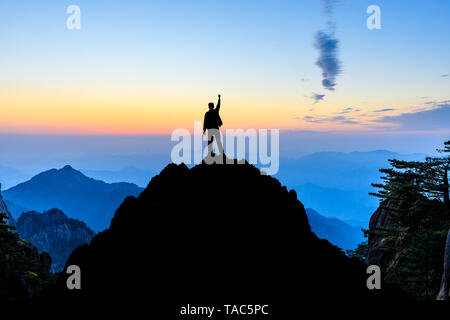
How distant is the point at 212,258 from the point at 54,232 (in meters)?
173

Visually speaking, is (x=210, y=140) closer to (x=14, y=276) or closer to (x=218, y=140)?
(x=218, y=140)

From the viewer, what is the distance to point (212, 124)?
15680mm

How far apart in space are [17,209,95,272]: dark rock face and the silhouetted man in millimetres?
155578

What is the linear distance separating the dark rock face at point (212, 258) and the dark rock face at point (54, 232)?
15508 centimetres

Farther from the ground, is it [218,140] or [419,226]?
[218,140]

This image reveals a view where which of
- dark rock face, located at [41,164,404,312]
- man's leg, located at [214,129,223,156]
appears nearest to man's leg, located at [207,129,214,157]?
man's leg, located at [214,129,223,156]

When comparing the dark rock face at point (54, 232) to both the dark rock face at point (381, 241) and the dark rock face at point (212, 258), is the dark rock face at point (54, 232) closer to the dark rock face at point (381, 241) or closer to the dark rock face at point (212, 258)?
the dark rock face at point (381, 241)

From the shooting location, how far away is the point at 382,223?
33344mm

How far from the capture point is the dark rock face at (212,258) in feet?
33.8

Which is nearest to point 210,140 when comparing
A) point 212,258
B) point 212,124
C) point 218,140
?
point 218,140

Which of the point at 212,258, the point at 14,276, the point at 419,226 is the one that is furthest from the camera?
the point at 419,226
